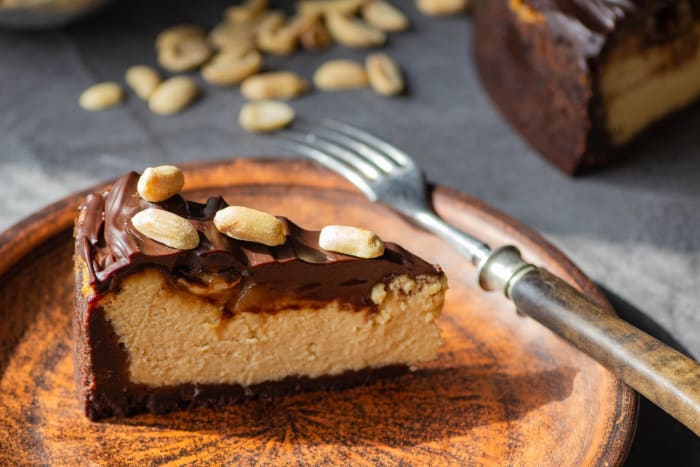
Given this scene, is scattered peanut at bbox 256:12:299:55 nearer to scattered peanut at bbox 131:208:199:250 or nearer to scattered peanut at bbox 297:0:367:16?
scattered peanut at bbox 297:0:367:16

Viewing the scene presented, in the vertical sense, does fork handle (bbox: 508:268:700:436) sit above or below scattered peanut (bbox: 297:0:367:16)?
below

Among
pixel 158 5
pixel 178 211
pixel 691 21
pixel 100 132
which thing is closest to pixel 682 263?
pixel 691 21

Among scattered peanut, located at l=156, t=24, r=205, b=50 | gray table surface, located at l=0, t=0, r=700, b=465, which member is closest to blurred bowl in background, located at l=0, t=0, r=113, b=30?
gray table surface, located at l=0, t=0, r=700, b=465

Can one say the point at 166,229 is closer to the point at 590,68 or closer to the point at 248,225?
the point at 248,225

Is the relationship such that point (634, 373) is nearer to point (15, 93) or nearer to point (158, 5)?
point (15, 93)

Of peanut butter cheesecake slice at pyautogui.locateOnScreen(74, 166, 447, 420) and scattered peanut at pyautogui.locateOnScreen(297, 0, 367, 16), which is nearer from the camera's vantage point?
peanut butter cheesecake slice at pyautogui.locateOnScreen(74, 166, 447, 420)

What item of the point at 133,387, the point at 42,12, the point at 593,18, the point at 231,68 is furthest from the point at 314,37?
the point at 133,387

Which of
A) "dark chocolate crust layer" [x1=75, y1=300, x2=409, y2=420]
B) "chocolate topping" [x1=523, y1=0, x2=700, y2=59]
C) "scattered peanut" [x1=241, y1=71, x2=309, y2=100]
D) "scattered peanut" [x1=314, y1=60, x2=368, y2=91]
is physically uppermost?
"chocolate topping" [x1=523, y1=0, x2=700, y2=59]
